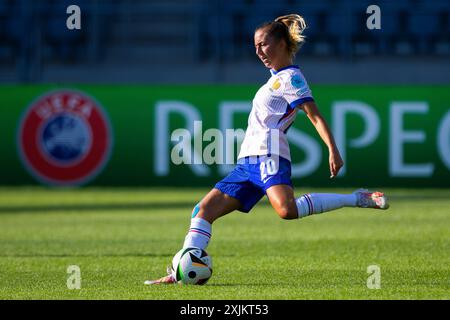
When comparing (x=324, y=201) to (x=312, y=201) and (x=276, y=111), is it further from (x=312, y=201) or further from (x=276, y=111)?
(x=276, y=111)

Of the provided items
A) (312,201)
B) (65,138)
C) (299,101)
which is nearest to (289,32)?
(299,101)

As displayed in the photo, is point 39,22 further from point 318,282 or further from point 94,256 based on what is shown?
point 318,282

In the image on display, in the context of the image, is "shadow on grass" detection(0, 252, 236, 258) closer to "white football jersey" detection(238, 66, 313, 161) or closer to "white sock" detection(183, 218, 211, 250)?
"white sock" detection(183, 218, 211, 250)

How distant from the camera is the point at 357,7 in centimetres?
2223

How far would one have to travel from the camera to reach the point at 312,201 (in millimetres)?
7945

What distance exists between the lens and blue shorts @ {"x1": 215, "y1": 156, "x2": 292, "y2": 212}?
7895 mm

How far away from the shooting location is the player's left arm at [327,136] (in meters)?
7.58

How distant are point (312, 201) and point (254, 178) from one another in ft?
1.41

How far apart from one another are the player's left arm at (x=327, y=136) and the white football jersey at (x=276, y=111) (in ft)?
0.22

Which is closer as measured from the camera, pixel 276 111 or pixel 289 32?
pixel 276 111

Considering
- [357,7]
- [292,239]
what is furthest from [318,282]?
[357,7]

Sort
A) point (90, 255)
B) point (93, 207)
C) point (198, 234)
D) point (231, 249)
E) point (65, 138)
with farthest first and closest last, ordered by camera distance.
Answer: point (65, 138) → point (93, 207) → point (231, 249) → point (90, 255) → point (198, 234)

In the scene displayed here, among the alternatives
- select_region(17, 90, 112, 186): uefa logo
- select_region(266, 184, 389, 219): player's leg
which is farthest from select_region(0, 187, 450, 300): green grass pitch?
select_region(17, 90, 112, 186): uefa logo
